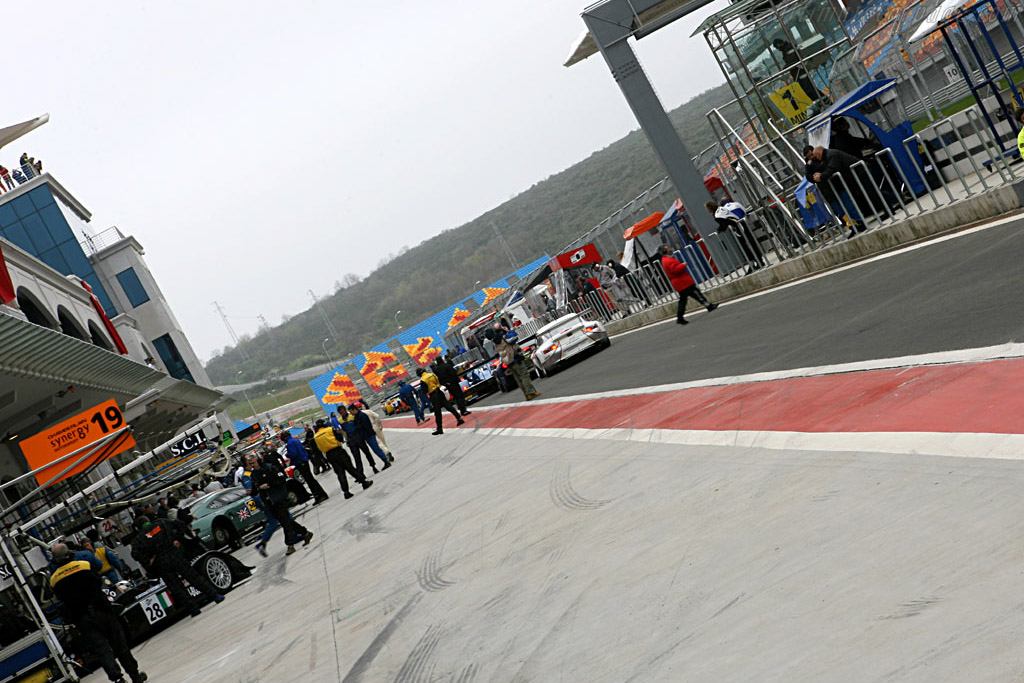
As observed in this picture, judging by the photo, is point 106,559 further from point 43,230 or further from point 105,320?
point 43,230

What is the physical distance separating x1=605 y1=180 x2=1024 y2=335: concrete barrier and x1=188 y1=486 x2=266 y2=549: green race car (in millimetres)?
11523

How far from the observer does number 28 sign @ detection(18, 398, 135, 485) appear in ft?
49.5

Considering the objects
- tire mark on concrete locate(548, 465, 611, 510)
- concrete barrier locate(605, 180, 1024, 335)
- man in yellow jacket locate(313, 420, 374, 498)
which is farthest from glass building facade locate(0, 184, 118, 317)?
tire mark on concrete locate(548, 465, 611, 510)

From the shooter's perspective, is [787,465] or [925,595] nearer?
[925,595]

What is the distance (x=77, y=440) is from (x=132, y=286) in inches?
2092

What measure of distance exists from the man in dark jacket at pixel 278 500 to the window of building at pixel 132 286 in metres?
54.0

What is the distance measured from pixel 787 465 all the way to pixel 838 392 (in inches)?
70.2

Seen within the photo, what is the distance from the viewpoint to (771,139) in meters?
21.7

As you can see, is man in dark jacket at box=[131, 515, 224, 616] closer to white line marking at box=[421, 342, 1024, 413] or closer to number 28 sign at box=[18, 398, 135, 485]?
number 28 sign at box=[18, 398, 135, 485]

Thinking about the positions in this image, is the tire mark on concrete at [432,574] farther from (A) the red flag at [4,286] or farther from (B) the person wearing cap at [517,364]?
(A) the red flag at [4,286]

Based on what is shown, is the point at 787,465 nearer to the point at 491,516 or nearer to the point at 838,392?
the point at 838,392

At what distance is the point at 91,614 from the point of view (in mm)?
10656

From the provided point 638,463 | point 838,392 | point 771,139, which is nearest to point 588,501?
point 638,463

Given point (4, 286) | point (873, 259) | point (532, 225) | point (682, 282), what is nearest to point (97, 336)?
point (4, 286)
